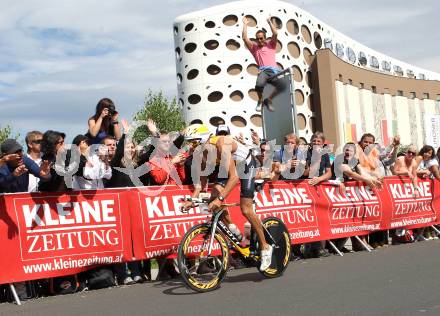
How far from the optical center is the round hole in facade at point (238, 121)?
251 ft

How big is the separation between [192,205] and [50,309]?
6.32 ft

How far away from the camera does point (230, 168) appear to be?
7.13 metres

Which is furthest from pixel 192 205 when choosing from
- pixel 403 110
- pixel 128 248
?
pixel 403 110

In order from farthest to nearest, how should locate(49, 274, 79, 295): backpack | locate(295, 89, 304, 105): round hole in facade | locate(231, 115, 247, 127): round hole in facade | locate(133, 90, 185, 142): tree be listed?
locate(231, 115, 247, 127): round hole in facade → locate(295, 89, 304, 105): round hole in facade → locate(133, 90, 185, 142): tree → locate(49, 274, 79, 295): backpack

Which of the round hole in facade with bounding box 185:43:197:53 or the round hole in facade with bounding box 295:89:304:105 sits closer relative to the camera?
the round hole in facade with bounding box 295:89:304:105

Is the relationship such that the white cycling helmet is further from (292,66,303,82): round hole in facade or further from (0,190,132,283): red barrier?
(292,66,303,82): round hole in facade

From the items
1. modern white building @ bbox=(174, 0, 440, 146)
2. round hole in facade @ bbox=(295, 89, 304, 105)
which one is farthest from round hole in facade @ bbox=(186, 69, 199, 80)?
round hole in facade @ bbox=(295, 89, 304, 105)

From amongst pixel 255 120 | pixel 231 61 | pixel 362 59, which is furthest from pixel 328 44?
pixel 255 120

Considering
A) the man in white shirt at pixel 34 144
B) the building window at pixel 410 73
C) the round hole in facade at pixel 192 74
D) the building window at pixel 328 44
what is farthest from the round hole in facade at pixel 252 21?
the man in white shirt at pixel 34 144

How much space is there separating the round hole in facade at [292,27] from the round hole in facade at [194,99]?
15.0 meters

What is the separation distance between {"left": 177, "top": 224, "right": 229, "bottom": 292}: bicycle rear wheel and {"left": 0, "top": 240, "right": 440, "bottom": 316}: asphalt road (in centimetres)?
16

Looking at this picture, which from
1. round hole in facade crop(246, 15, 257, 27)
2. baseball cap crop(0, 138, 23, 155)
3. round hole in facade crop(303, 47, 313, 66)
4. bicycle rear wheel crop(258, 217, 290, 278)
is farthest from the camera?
round hole in facade crop(303, 47, 313, 66)

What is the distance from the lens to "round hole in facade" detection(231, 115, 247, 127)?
251ft

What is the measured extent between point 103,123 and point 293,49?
2859 inches
